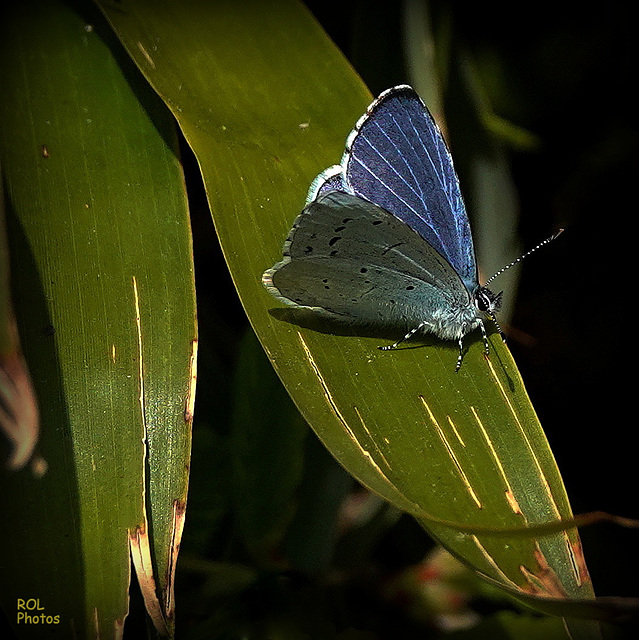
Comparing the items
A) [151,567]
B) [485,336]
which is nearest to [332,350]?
[485,336]

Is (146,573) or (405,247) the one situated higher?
(405,247)

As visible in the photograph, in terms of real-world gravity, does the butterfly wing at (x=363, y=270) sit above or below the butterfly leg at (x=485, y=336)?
above

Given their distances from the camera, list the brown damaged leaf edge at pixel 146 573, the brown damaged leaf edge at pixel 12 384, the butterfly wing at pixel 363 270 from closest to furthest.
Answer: the brown damaged leaf edge at pixel 12 384, the brown damaged leaf edge at pixel 146 573, the butterfly wing at pixel 363 270

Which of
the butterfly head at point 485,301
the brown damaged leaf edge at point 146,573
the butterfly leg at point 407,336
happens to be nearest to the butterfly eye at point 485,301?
the butterfly head at point 485,301

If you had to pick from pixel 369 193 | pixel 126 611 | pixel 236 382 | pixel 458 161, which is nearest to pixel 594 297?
pixel 458 161

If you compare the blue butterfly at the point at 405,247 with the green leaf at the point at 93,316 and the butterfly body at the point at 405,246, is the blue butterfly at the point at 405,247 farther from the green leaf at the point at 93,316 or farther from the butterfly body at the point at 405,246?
the green leaf at the point at 93,316

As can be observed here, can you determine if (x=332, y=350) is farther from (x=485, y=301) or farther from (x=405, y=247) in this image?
(x=485, y=301)

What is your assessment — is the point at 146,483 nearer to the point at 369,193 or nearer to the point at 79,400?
the point at 79,400

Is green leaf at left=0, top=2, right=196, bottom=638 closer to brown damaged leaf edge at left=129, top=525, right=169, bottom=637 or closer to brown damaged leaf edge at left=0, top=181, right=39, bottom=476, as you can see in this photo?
brown damaged leaf edge at left=129, top=525, right=169, bottom=637
